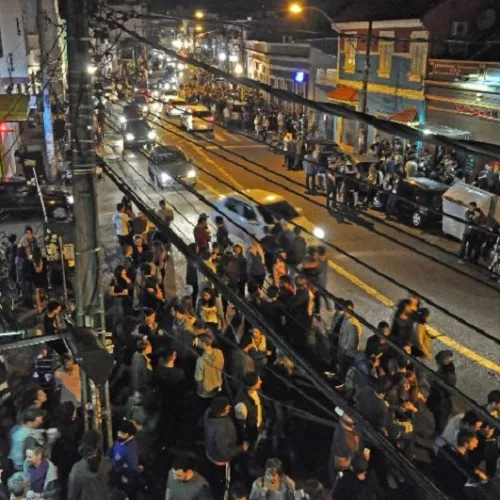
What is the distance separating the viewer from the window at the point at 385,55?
3206 centimetres

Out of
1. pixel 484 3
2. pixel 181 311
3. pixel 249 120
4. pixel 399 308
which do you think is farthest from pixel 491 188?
pixel 249 120

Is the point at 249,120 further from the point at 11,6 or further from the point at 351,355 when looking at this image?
the point at 351,355

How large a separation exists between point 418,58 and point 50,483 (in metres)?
27.1

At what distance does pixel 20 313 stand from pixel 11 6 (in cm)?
1503

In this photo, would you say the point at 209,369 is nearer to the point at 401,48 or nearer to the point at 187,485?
the point at 187,485

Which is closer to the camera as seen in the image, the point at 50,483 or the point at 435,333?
the point at 50,483

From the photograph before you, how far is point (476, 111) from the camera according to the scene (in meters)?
25.0

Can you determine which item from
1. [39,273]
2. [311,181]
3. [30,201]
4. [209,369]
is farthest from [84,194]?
[311,181]

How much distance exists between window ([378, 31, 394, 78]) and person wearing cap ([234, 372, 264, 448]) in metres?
27.2

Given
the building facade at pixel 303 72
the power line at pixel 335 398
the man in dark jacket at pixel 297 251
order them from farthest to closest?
the building facade at pixel 303 72, the man in dark jacket at pixel 297 251, the power line at pixel 335 398

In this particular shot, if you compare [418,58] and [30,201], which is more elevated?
[418,58]

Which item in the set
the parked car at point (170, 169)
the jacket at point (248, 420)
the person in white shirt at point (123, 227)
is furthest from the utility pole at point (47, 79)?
the jacket at point (248, 420)

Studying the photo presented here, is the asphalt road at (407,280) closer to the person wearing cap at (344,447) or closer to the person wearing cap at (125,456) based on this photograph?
the person wearing cap at (344,447)

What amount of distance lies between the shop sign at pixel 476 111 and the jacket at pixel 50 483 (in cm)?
2171
